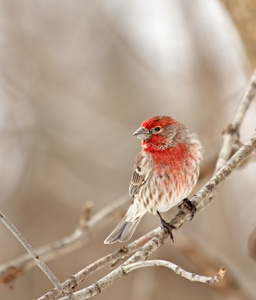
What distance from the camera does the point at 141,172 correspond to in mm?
4668

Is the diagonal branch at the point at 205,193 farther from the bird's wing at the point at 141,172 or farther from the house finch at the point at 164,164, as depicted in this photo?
the bird's wing at the point at 141,172

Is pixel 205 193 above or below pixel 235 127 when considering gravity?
below

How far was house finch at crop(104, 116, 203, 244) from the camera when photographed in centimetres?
446

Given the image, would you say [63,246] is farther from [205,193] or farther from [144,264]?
[144,264]

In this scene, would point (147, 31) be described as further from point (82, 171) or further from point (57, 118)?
point (82, 171)

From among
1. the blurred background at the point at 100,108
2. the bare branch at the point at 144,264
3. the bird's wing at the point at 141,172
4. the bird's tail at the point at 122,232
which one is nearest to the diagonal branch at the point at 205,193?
the bare branch at the point at 144,264

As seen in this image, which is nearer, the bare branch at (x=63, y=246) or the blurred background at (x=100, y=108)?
the bare branch at (x=63, y=246)

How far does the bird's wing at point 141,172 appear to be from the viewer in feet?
15.1

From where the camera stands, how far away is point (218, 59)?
953 cm

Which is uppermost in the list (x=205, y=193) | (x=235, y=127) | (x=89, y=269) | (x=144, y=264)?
(x=235, y=127)

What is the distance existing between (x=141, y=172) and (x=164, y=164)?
28 centimetres

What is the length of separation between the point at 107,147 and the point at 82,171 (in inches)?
29.7

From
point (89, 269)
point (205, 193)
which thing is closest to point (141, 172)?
point (205, 193)

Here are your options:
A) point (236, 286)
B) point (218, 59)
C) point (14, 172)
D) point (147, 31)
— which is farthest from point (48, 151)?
point (236, 286)
